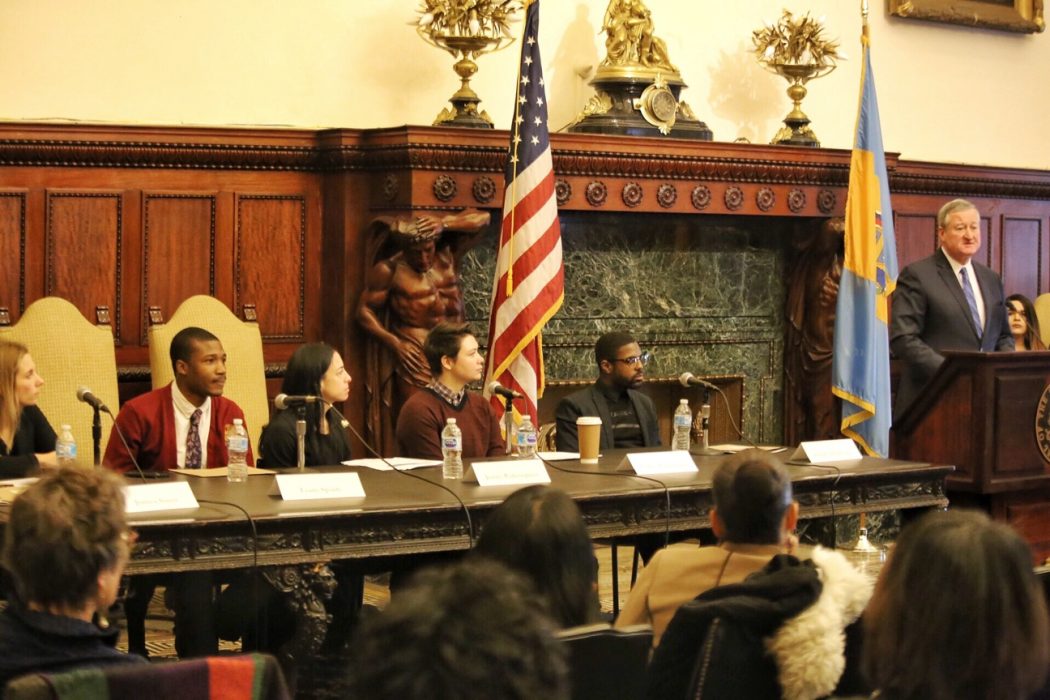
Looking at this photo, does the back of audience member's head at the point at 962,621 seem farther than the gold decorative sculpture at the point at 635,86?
No

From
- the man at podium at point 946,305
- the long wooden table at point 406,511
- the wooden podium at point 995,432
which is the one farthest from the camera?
the man at podium at point 946,305

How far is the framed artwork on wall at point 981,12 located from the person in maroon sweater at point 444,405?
5054 mm

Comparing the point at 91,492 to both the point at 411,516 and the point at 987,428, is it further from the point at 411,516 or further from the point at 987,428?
the point at 987,428

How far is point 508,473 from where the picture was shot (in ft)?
15.2

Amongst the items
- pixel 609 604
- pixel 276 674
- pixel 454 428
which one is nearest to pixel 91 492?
pixel 276 674

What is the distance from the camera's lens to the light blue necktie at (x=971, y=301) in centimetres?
709

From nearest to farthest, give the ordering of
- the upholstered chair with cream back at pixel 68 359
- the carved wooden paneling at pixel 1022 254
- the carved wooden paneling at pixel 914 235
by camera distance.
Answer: the upholstered chair with cream back at pixel 68 359, the carved wooden paneling at pixel 914 235, the carved wooden paneling at pixel 1022 254

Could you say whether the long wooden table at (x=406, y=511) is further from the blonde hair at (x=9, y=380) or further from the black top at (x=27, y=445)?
the blonde hair at (x=9, y=380)

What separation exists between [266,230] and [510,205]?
4.12 feet

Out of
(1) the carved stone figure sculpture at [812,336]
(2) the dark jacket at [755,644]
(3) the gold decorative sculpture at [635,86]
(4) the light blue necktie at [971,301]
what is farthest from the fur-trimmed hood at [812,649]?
(1) the carved stone figure sculpture at [812,336]

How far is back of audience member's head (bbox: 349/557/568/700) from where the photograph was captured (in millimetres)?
1340

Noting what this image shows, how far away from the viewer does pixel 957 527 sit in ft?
7.18

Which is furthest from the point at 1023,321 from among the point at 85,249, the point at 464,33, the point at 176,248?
the point at 85,249

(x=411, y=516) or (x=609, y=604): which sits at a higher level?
(x=411, y=516)
